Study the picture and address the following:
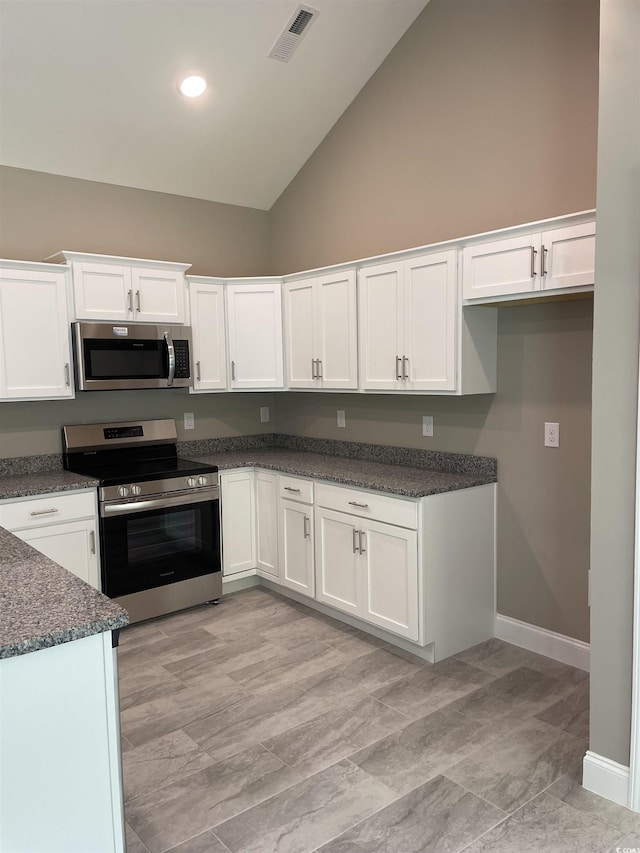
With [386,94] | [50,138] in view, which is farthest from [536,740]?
[50,138]

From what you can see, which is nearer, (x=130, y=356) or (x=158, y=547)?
(x=158, y=547)

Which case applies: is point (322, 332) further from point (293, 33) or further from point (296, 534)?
point (293, 33)

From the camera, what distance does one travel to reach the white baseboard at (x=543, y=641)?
3184 millimetres

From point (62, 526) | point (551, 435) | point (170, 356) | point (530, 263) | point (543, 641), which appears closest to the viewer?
point (530, 263)

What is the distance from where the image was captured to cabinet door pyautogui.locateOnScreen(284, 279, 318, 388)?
4.22 m

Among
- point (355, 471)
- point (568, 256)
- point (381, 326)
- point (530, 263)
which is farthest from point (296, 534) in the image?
point (568, 256)

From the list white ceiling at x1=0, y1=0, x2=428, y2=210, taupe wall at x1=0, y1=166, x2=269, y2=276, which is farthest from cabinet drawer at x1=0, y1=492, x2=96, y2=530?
white ceiling at x1=0, y1=0, x2=428, y2=210

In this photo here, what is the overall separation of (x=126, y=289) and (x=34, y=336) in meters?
0.62

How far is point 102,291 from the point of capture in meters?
3.86

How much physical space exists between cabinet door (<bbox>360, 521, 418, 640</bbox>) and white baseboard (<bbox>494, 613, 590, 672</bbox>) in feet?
2.01

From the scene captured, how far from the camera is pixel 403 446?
13.3 feet

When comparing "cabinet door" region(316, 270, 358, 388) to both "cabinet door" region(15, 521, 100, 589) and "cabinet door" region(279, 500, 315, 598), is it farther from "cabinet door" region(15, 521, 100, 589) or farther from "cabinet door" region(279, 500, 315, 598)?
"cabinet door" region(15, 521, 100, 589)

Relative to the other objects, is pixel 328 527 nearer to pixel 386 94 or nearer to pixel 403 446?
pixel 403 446

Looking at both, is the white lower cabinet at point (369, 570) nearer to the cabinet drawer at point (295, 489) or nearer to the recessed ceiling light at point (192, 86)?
the cabinet drawer at point (295, 489)
